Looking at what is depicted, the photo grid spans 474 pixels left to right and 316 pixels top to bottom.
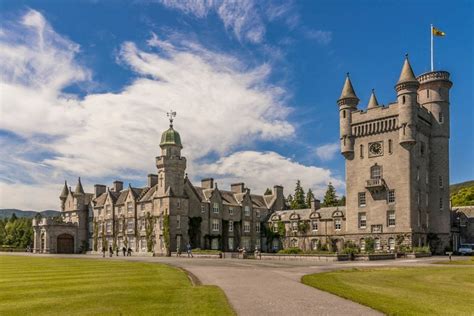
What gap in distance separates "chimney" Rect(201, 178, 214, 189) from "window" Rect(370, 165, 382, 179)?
2619cm

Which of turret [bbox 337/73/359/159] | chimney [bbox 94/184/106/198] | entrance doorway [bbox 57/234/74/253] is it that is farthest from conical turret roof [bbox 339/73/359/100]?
entrance doorway [bbox 57/234/74/253]

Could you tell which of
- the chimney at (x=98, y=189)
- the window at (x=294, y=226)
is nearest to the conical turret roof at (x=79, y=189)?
the chimney at (x=98, y=189)

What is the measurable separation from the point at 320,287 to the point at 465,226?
70.3m

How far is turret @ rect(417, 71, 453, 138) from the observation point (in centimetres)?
6919

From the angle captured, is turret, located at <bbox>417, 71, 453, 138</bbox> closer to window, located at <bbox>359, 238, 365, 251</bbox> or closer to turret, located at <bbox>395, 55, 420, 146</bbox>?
turret, located at <bbox>395, 55, 420, 146</bbox>

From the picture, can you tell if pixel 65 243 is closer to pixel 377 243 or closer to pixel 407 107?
pixel 377 243

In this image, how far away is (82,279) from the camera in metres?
23.3

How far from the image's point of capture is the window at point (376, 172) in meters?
66.8

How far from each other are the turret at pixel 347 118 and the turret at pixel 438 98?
10.6m

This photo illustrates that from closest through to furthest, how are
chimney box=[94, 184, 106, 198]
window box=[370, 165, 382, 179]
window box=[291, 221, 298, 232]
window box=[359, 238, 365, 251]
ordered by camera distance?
window box=[370, 165, 382, 179] → window box=[359, 238, 365, 251] → window box=[291, 221, 298, 232] → chimney box=[94, 184, 106, 198]

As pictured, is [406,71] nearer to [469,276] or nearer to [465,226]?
[465,226]

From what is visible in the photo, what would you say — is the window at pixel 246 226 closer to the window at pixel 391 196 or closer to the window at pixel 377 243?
the window at pixel 377 243

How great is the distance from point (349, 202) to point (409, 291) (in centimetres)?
5170

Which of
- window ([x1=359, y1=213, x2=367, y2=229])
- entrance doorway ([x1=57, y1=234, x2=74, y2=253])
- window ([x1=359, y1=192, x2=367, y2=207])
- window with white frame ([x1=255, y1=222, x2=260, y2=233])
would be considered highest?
window ([x1=359, y1=192, x2=367, y2=207])
